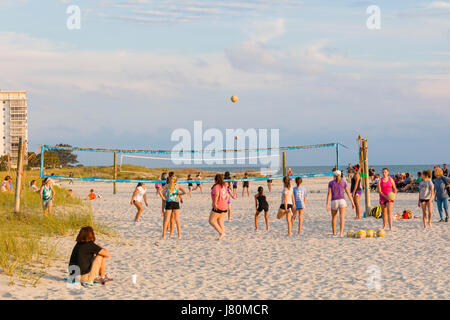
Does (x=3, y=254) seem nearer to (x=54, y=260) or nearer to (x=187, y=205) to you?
(x=54, y=260)

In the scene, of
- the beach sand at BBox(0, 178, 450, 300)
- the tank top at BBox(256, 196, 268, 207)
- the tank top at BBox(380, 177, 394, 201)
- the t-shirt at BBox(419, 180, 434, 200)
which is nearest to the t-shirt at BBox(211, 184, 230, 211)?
the beach sand at BBox(0, 178, 450, 300)

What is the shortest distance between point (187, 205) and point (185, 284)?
12.2 m

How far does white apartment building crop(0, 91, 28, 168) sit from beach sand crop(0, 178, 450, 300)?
371ft

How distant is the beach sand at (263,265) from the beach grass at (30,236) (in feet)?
0.69

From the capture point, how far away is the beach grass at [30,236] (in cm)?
720

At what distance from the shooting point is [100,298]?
6234 millimetres

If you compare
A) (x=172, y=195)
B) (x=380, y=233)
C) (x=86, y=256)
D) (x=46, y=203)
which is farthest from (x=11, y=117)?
(x=86, y=256)

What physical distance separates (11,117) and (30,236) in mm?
117051

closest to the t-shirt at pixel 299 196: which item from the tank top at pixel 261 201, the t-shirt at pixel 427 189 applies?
the tank top at pixel 261 201

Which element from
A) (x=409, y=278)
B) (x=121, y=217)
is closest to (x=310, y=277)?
(x=409, y=278)

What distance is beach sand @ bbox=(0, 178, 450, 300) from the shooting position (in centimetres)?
648

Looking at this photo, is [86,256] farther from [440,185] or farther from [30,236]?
[440,185]

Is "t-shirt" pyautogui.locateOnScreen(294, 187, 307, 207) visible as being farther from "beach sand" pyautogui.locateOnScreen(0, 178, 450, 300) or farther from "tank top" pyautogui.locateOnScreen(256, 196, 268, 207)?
"tank top" pyautogui.locateOnScreen(256, 196, 268, 207)

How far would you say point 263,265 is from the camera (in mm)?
8211
